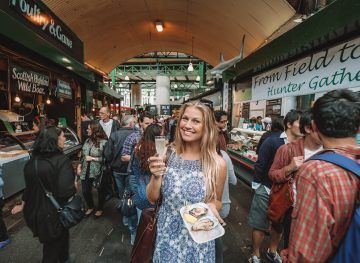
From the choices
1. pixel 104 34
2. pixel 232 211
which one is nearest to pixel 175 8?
pixel 104 34

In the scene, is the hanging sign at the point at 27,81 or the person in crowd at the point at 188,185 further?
the hanging sign at the point at 27,81

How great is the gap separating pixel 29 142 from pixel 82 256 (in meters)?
4.22

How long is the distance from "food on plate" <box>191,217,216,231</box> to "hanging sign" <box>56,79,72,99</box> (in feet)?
22.7

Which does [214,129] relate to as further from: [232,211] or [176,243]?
[232,211]

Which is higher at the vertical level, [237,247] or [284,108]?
[284,108]

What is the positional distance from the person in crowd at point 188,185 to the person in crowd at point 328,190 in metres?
0.64

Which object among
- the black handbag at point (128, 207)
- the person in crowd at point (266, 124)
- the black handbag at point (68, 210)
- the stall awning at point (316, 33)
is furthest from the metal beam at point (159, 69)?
the black handbag at point (68, 210)

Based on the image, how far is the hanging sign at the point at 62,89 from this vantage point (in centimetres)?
693

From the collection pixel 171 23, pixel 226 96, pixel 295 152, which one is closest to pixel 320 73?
pixel 295 152

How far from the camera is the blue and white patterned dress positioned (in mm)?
1664

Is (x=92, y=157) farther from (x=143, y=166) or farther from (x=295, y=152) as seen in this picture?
(x=295, y=152)

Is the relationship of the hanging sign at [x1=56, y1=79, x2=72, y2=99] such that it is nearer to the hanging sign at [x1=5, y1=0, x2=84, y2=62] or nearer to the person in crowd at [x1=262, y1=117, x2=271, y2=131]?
the hanging sign at [x1=5, y1=0, x2=84, y2=62]

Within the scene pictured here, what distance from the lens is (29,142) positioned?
606 centimetres

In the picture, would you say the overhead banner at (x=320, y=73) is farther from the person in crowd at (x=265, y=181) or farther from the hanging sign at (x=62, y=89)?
the hanging sign at (x=62, y=89)
